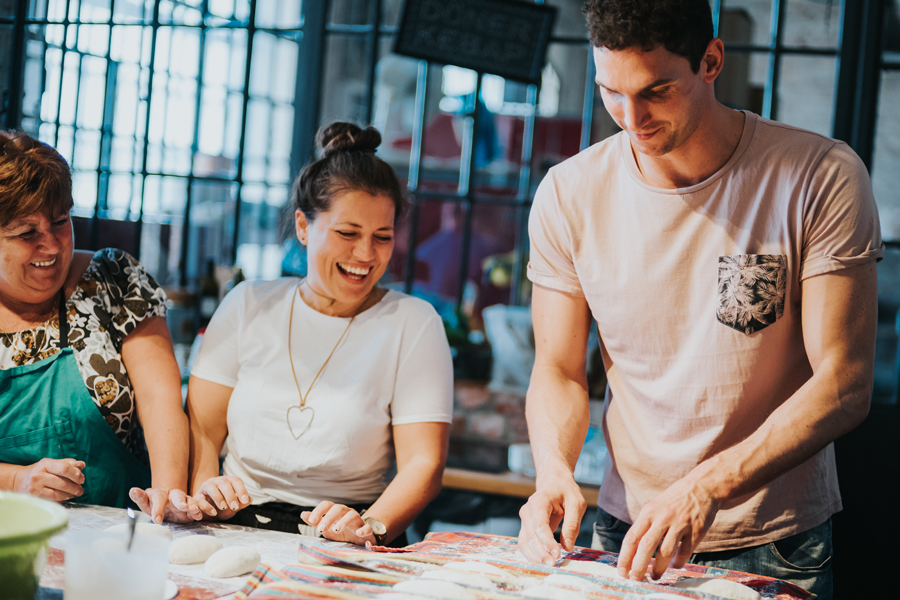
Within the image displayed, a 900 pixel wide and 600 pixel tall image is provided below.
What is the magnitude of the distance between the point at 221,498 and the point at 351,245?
0.56 m

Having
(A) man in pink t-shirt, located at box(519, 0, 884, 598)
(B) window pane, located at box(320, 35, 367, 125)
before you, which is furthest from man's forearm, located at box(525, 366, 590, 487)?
(B) window pane, located at box(320, 35, 367, 125)

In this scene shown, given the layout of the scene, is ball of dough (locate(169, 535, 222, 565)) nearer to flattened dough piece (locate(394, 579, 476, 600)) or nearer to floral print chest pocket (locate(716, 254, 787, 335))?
flattened dough piece (locate(394, 579, 476, 600))

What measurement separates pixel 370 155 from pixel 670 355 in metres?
0.77

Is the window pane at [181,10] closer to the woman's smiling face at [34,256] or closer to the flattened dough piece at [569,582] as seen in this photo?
the woman's smiling face at [34,256]

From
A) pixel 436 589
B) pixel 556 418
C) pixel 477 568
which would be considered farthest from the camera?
pixel 556 418

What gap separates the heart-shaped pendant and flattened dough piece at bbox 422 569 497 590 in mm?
590

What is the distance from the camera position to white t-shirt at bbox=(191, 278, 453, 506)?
4.96 feet

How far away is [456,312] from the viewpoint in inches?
117

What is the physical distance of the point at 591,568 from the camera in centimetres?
107

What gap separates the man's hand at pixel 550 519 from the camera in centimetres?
109

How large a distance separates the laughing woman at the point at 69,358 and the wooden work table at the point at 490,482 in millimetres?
936

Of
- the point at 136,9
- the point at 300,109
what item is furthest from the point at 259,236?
the point at 300,109

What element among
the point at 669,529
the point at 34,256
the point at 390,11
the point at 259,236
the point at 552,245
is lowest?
the point at 669,529

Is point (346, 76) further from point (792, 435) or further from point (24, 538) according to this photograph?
point (24, 538)
